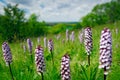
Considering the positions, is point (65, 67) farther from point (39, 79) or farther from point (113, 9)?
point (113, 9)

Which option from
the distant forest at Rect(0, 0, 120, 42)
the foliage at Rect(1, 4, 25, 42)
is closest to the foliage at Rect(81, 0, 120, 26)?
the distant forest at Rect(0, 0, 120, 42)

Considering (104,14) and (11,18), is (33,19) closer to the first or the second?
(104,14)

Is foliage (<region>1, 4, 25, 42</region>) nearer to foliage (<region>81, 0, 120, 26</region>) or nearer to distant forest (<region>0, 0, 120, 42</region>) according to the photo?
distant forest (<region>0, 0, 120, 42</region>)

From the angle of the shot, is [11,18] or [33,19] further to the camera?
[33,19]

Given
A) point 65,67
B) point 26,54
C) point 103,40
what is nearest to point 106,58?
point 103,40

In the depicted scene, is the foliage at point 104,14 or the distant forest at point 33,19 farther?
the foliage at point 104,14

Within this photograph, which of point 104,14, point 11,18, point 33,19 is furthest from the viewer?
point 33,19

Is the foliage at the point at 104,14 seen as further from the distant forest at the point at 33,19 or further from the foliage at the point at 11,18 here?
the foliage at the point at 11,18

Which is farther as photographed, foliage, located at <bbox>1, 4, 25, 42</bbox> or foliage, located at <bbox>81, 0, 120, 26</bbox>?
foliage, located at <bbox>81, 0, 120, 26</bbox>

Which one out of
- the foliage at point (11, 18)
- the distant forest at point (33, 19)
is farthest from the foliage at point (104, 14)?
the foliage at point (11, 18)

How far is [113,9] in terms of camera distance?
337 ft

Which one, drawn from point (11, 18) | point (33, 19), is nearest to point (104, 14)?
point (33, 19)

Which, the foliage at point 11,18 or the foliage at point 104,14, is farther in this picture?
the foliage at point 104,14

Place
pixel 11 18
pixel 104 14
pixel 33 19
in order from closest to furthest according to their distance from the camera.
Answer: pixel 11 18, pixel 104 14, pixel 33 19
